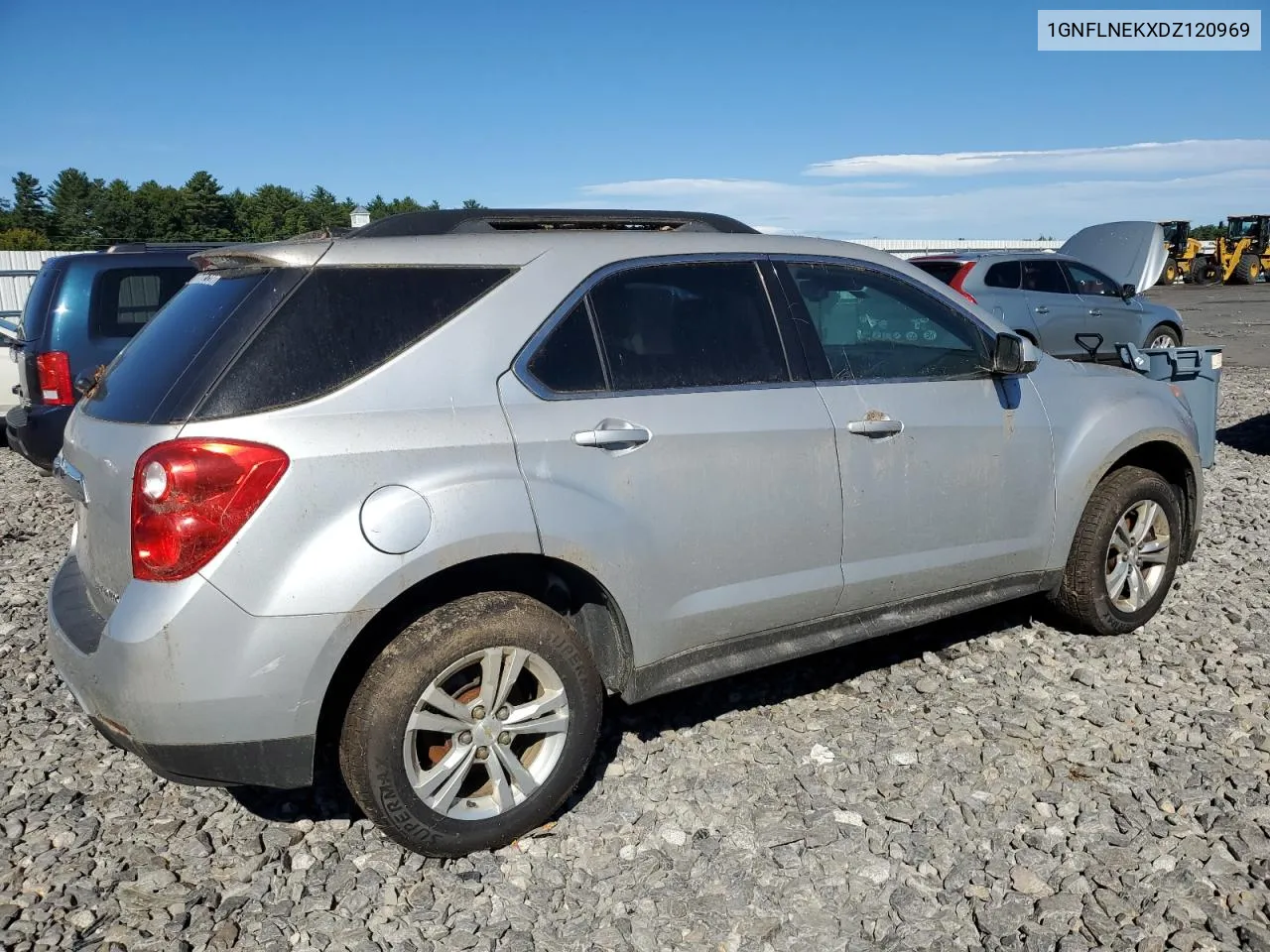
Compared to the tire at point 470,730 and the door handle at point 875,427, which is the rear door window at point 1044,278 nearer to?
the door handle at point 875,427

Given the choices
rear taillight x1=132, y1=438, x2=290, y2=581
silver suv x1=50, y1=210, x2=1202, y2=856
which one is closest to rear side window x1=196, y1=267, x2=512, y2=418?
silver suv x1=50, y1=210, x2=1202, y2=856

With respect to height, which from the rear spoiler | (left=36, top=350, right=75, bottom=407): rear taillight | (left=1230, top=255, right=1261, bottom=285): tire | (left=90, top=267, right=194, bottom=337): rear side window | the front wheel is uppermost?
the rear spoiler

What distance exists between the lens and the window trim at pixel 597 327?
10.9 feet

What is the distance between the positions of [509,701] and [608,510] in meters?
0.65

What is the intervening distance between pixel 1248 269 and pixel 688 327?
43.7 meters

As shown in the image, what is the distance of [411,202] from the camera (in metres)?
80.6

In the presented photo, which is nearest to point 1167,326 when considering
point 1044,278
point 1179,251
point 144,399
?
point 1044,278

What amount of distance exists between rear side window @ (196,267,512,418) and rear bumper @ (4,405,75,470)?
5284 mm

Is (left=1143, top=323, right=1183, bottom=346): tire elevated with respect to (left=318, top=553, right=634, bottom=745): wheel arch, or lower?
lower

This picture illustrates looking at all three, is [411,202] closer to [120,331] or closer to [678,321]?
[120,331]

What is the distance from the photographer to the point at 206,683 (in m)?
2.86

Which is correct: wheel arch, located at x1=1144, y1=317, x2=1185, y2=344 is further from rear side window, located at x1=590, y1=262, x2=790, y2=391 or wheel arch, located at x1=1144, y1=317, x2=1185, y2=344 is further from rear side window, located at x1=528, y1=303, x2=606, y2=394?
rear side window, located at x1=528, y1=303, x2=606, y2=394

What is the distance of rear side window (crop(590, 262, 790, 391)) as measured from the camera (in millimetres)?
3537

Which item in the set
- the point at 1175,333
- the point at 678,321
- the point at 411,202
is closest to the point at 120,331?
the point at 678,321
